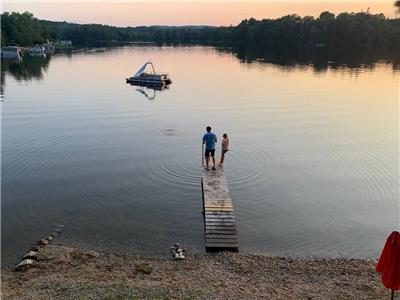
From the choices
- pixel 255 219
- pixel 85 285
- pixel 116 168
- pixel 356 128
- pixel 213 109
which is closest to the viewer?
pixel 85 285

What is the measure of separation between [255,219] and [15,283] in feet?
35.1

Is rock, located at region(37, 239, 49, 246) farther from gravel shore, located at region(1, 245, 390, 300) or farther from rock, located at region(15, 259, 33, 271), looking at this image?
rock, located at region(15, 259, 33, 271)

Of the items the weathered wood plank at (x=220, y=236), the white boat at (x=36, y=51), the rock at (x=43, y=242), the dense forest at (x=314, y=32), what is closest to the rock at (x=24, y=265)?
the rock at (x=43, y=242)

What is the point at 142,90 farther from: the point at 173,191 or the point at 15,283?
the point at 15,283

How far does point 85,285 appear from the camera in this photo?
12.1m

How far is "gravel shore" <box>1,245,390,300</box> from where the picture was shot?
1174cm

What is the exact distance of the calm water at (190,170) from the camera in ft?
57.1

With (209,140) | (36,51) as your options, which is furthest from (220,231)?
(36,51)

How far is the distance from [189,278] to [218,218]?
446cm

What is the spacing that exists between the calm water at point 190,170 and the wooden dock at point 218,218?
24.7 inches

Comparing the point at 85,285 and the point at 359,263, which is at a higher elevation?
the point at 85,285

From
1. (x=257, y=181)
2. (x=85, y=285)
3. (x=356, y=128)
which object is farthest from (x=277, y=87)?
(x=85, y=285)

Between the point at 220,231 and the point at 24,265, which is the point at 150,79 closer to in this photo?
the point at 220,231

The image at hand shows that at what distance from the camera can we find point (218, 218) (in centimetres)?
1722
